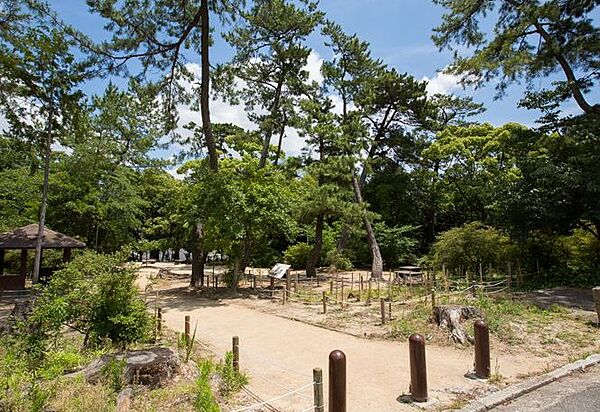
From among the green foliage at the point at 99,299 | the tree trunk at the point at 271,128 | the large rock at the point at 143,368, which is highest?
the tree trunk at the point at 271,128

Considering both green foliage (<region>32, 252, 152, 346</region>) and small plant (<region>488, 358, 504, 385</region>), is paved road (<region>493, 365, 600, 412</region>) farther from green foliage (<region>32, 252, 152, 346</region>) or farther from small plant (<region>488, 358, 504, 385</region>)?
green foliage (<region>32, 252, 152, 346</region>)

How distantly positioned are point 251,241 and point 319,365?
957 cm

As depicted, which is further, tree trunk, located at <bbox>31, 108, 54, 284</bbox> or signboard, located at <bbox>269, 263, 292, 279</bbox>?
signboard, located at <bbox>269, 263, 292, 279</bbox>

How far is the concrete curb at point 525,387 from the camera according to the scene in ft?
15.7

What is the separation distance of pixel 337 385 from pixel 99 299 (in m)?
4.93

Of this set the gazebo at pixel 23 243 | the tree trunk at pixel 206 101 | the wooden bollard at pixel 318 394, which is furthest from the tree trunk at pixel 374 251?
the wooden bollard at pixel 318 394

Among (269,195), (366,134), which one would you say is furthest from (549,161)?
(269,195)

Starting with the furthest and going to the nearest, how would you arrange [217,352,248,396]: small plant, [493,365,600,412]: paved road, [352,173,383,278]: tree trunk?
[352,173,383,278]: tree trunk
[217,352,248,396]: small plant
[493,365,600,412]: paved road

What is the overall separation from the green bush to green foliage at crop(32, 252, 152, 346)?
19143mm

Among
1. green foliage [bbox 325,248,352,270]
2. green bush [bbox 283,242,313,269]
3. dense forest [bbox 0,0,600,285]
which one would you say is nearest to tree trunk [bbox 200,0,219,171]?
dense forest [bbox 0,0,600,285]

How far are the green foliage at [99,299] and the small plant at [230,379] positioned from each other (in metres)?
2.44

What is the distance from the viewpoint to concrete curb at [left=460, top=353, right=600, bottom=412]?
15.7ft

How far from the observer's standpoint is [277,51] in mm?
18688

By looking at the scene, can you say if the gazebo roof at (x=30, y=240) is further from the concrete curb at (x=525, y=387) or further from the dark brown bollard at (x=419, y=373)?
the concrete curb at (x=525, y=387)
